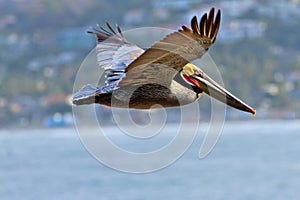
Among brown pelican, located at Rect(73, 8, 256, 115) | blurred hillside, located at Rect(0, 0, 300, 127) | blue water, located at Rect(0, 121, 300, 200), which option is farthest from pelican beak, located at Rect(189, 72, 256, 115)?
blurred hillside, located at Rect(0, 0, 300, 127)

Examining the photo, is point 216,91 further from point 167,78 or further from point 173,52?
point 173,52

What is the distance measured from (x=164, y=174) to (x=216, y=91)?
192 feet

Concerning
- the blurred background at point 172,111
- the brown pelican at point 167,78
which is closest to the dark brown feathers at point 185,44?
the brown pelican at point 167,78

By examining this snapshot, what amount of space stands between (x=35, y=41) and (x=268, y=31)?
20.2 metres

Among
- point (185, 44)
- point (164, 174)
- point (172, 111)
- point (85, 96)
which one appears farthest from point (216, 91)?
point (172, 111)

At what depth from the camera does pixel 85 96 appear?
985 cm

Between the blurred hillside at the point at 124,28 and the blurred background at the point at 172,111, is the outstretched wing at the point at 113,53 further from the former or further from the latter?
the blurred hillside at the point at 124,28

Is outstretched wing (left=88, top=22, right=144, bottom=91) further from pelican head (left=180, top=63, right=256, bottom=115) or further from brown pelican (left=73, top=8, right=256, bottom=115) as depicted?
pelican head (left=180, top=63, right=256, bottom=115)

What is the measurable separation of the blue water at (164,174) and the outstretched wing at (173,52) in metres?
38.9

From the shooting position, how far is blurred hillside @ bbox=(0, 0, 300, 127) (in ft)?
260

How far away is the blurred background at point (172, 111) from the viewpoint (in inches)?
2293

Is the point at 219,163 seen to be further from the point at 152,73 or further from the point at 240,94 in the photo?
the point at 152,73

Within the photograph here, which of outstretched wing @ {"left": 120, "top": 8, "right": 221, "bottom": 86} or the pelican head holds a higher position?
outstretched wing @ {"left": 120, "top": 8, "right": 221, "bottom": 86}

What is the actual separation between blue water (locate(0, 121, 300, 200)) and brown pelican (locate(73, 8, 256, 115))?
3873cm
